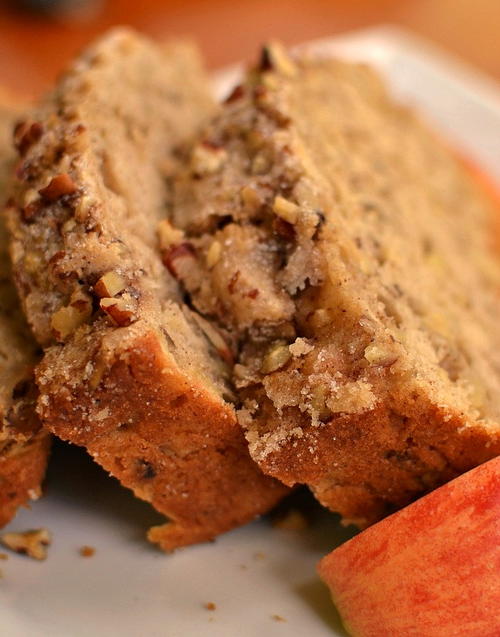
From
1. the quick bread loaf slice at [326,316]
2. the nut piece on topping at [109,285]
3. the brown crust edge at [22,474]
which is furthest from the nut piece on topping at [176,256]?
the brown crust edge at [22,474]

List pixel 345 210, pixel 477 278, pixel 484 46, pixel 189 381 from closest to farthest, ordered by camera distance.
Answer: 1. pixel 189 381
2. pixel 345 210
3. pixel 477 278
4. pixel 484 46

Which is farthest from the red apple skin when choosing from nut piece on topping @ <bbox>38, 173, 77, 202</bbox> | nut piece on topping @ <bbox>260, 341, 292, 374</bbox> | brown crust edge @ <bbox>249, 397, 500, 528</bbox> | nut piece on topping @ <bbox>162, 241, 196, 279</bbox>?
nut piece on topping @ <bbox>38, 173, 77, 202</bbox>

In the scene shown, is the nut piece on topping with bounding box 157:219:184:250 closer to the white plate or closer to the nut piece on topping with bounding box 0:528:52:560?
the white plate

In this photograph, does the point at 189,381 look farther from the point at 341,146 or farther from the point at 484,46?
the point at 484,46

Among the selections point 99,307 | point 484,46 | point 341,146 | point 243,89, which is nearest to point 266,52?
point 243,89

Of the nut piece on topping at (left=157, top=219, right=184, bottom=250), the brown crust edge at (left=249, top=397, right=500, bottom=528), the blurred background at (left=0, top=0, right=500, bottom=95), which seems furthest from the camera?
the blurred background at (left=0, top=0, right=500, bottom=95)

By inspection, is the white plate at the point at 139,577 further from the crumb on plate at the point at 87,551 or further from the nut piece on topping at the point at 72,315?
the nut piece on topping at the point at 72,315

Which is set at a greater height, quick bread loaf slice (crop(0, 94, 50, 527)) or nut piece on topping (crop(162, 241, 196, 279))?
nut piece on topping (crop(162, 241, 196, 279))
